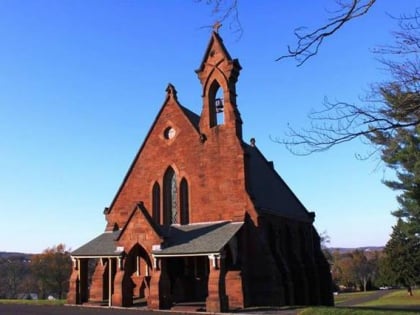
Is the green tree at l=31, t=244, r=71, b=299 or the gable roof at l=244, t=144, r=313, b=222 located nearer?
the gable roof at l=244, t=144, r=313, b=222

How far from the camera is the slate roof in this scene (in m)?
27.8

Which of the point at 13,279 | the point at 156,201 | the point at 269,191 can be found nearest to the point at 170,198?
the point at 156,201

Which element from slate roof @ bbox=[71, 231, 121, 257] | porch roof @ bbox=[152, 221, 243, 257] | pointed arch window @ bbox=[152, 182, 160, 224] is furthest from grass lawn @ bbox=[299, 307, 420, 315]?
pointed arch window @ bbox=[152, 182, 160, 224]

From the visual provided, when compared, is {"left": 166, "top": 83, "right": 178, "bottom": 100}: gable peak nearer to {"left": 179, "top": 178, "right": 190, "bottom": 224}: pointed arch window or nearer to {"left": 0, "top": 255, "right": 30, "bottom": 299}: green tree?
{"left": 179, "top": 178, "right": 190, "bottom": 224}: pointed arch window

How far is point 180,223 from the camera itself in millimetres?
29641

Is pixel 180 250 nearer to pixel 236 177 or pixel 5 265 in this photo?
pixel 236 177

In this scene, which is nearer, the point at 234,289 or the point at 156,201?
the point at 234,289

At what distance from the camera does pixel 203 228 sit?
27234mm

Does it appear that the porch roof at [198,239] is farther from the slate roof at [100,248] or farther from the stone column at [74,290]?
the stone column at [74,290]

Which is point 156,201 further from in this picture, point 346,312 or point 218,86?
point 346,312

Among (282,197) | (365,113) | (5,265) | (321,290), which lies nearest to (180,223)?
(282,197)

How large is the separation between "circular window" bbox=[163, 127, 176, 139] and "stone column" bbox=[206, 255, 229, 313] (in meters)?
10.5

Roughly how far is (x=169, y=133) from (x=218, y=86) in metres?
4.56

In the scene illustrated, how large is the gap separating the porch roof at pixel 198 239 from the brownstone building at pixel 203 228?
62mm
